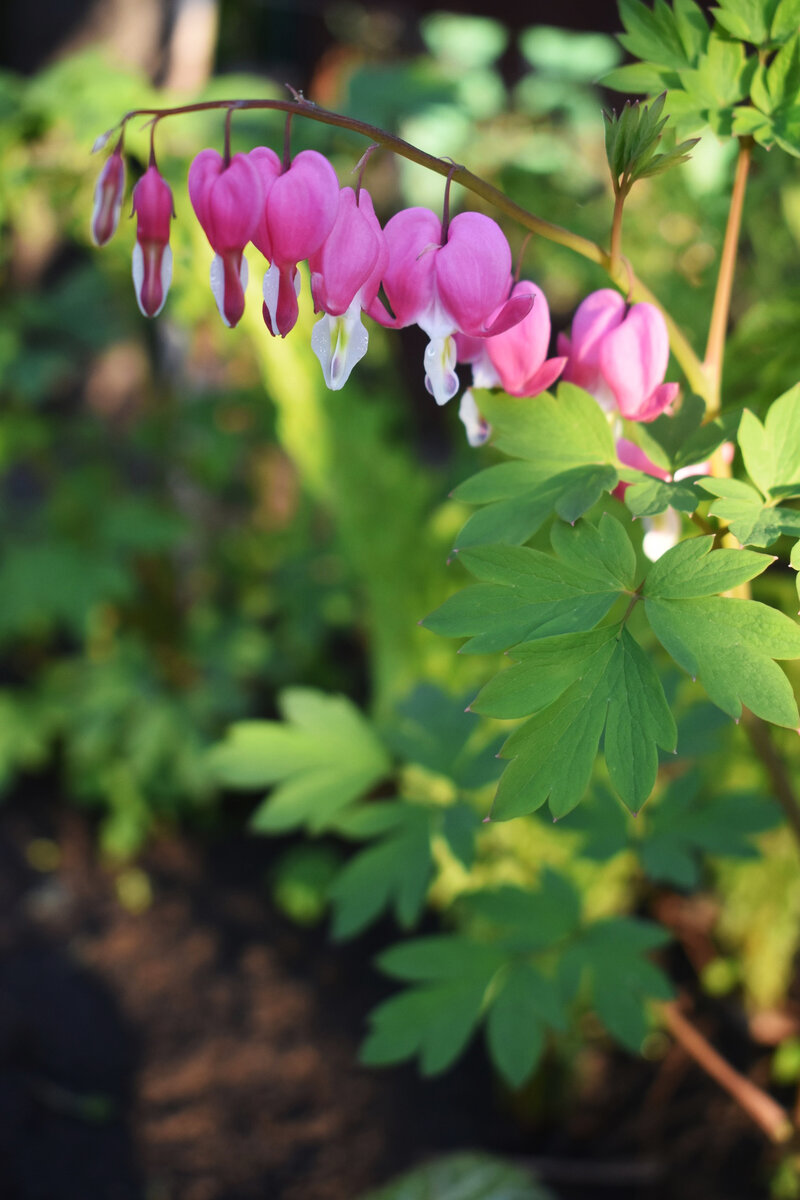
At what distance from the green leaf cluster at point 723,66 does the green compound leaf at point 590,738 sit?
1.23 ft

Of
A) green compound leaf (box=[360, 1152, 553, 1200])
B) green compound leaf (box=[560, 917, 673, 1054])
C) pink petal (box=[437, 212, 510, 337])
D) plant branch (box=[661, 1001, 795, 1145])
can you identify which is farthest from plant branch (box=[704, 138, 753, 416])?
green compound leaf (box=[360, 1152, 553, 1200])

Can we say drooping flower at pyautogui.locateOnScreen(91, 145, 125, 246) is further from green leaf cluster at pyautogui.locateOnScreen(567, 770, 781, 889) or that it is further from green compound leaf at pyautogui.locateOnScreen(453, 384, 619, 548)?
green leaf cluster at pyautogui.locateOnScreen(567, 770, 781, 889)

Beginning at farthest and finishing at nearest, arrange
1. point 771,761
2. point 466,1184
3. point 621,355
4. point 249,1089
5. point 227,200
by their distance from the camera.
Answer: point 249,1089 < point 466,1184 < point 771,761 < point 621,355 < point 227,200

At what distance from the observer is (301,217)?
1.86 ft

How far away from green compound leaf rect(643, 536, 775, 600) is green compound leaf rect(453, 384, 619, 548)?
2.8 inches

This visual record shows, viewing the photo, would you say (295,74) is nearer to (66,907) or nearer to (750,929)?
(66,907)

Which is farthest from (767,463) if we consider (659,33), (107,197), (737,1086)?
(737,1086)

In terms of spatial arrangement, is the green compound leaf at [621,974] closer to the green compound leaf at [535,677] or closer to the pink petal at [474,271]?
the green compound leaf at [535,677]

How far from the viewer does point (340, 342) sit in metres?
0.60

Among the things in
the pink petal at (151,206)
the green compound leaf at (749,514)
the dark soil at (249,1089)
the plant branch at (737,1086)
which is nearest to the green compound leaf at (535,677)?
the green compound leaf at (749,514)

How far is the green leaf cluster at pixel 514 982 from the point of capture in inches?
36.1

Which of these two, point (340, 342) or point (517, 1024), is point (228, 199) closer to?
point (340, 342)

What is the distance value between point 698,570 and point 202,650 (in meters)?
1.62

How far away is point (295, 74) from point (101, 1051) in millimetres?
3840
